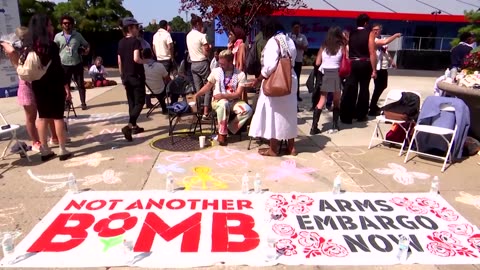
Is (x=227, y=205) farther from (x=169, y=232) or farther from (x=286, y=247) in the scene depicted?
(x=286, y=247)

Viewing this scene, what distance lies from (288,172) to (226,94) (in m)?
1.55

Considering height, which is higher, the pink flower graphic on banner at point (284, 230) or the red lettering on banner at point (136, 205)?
the red lettering on banner at point (136, 205)

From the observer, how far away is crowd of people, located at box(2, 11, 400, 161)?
186 inches

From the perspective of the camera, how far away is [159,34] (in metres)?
8.29

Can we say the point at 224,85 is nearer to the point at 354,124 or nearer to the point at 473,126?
the point at 354,124

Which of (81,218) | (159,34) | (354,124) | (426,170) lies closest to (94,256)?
(81,218)

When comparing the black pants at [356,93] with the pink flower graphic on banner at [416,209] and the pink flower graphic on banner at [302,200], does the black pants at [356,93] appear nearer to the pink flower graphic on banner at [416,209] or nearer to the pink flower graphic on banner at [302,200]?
the pink flower graphic on banner at [416,209]

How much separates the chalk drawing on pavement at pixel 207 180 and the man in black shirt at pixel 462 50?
6.73 metres

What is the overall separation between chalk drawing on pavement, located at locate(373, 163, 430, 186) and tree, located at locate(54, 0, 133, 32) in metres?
24.2

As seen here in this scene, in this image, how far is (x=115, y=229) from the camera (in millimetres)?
3229

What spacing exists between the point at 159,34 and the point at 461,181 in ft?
21.0

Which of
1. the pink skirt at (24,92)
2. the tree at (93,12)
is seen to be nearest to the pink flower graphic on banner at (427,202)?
the pink skirt at (24,92)

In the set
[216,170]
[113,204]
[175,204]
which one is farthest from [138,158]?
[175,204]

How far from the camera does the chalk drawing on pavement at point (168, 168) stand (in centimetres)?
457
